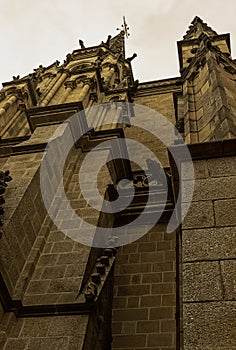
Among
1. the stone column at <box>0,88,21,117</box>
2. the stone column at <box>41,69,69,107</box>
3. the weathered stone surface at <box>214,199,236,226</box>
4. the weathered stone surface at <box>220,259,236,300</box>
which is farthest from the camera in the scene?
the stone column at <box>0,88,21,117</box>

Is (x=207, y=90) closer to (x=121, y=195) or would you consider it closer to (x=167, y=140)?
(x=121, y=195)

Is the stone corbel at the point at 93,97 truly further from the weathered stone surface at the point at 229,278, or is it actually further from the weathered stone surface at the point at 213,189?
the weathered stone surface at the point at 229,278

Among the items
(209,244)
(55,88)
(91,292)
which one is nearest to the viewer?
(209,244)

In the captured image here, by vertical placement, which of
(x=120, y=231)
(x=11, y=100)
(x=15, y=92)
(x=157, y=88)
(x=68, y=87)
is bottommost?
(x=157, y=88)

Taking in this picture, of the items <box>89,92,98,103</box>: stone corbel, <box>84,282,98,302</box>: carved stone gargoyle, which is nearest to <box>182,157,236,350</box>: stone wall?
<box>84,282,98,302</box>: carved stone gargoyle

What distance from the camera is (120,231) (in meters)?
9.90

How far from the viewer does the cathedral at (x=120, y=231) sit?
4.31 meters

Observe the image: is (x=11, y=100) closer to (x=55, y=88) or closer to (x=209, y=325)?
(x=55, y=88)

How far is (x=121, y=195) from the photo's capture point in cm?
1076

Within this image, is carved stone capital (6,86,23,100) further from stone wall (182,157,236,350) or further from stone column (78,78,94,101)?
stone wall (182,157,236,350)

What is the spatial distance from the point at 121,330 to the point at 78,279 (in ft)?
3.99

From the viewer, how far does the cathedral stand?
431 centimetres

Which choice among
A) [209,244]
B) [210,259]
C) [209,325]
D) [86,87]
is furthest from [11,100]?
[209,325]

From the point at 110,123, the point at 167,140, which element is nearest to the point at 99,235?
the point at 110,123
